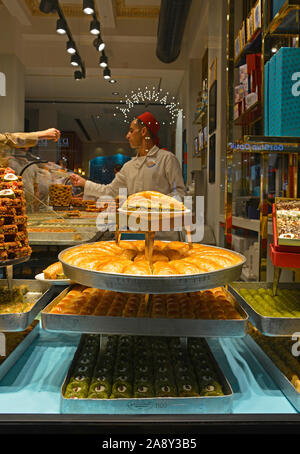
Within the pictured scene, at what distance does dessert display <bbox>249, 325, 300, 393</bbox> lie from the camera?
0.84 m

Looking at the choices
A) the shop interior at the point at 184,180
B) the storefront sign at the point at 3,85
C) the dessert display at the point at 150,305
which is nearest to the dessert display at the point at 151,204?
the shop interior at the point at 184,180

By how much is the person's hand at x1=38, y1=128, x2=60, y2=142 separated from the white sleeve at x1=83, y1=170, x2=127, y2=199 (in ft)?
1.20

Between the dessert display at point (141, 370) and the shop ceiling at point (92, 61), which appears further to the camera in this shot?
the shop ceiling at point (92, 61)

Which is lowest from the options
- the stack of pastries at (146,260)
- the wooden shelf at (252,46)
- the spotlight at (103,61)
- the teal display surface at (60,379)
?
the teal display surface at (60,379)

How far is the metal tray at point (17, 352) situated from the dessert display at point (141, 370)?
→ 17cm

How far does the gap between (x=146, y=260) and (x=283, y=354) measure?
434 millimetres

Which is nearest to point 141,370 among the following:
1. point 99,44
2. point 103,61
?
point 103,61

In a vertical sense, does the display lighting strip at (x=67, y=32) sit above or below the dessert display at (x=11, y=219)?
above

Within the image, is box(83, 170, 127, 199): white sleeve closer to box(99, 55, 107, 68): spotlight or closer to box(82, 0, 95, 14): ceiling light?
box(99, 55, 107, 68): spotlight

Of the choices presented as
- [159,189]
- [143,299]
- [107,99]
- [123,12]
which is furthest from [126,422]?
[123,12]

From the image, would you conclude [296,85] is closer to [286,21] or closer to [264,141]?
[264,141]

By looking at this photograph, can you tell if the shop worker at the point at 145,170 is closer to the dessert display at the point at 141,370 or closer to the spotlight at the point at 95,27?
the spotlight at the point at 95,27

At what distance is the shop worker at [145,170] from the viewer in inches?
93.3

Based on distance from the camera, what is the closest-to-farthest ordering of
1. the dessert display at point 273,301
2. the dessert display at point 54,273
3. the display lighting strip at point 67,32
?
the dessert display at point 273,301 → the dessert display at point 54,273 → the display lighting strip at point 67,32
